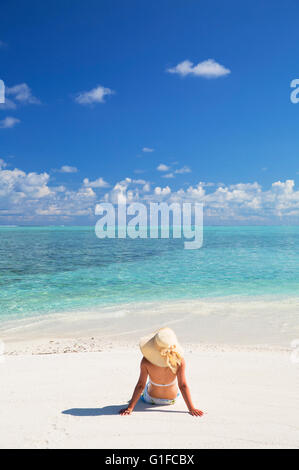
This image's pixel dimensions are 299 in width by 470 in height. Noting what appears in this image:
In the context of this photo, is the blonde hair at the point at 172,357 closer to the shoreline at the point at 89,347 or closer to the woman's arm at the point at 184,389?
the woman's arm at the point at 184,389

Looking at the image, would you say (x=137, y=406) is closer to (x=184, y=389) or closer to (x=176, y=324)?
(x=184, y=389)

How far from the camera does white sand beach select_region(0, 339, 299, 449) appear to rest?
418 cm

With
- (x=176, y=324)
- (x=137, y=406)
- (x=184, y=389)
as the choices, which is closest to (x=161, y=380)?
(x=184, y=389)

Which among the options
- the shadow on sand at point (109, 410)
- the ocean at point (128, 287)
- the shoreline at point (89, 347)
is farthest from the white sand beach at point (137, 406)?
the ocean at point (128, 287)

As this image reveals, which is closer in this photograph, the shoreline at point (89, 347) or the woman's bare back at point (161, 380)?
the woman's bare back at point (161, 380)

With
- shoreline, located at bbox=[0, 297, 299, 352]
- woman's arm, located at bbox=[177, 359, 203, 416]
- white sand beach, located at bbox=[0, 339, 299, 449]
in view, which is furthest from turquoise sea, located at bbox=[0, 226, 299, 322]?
woman's arm, located at bbox=[177, 359, 203, 416]

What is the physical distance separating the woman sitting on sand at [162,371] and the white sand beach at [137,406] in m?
0.14

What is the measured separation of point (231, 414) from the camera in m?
4.89

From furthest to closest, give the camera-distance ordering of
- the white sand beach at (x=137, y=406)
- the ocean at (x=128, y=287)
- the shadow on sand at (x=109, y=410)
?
the ocean at (x=128, y=287)
the shadow on sand at (x=109, y=410)
the white sand beach at (x=137, y=406)

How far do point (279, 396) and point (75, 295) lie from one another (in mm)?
12452

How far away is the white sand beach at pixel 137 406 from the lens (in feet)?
13.7

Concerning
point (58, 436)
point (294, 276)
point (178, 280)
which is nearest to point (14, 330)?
point (58, 436)

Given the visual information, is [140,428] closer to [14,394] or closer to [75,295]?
[14,394]

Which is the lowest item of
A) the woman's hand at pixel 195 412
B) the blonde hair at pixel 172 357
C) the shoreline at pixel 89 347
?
the shoreline at pixel 89 347
